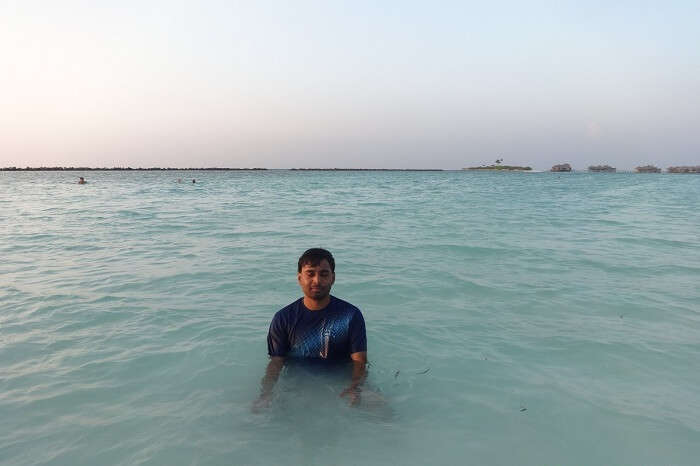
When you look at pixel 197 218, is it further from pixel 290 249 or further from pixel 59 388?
pixel 59 388

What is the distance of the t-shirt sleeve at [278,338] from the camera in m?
4.08

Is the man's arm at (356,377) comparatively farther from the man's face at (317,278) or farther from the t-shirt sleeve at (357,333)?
the man's face at (317,278)

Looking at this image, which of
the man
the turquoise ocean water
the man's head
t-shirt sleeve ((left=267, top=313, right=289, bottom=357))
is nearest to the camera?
the turquoise ocean water

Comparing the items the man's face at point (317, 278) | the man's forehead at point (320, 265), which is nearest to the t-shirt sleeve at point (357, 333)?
the man's face at point (317, 278)

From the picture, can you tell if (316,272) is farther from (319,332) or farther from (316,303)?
(319,332)

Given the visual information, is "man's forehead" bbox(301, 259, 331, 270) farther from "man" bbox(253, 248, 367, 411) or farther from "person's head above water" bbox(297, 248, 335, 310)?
"man" bbox(253, 248, 367, 411)

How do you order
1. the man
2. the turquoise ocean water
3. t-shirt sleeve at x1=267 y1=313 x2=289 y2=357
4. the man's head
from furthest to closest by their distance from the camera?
t-shirt sleeve at x1=267 y1=313 x2=289 y2=357 < the man < the man's head < the turquoise ocean water

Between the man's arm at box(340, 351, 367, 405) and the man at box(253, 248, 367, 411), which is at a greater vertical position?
the man at box(253, 248, 367, 411)

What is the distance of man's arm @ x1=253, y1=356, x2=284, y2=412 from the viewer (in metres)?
3.72

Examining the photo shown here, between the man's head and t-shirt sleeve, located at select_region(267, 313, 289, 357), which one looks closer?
the man's head

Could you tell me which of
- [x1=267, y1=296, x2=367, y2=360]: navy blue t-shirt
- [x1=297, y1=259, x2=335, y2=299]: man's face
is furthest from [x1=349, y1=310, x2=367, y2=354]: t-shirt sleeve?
[x1=297, y1=259, x2=335, y2=299]: man's face

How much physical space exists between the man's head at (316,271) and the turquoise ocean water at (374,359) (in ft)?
2.87

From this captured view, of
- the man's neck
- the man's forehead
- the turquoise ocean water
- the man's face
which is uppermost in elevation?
the man's forehead

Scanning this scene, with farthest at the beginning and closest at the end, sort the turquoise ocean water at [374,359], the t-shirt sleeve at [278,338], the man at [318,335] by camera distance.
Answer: the t-shirt sleeve at [278,338] → the man at [318,335] → the turquoise ocean water at [374,359]
